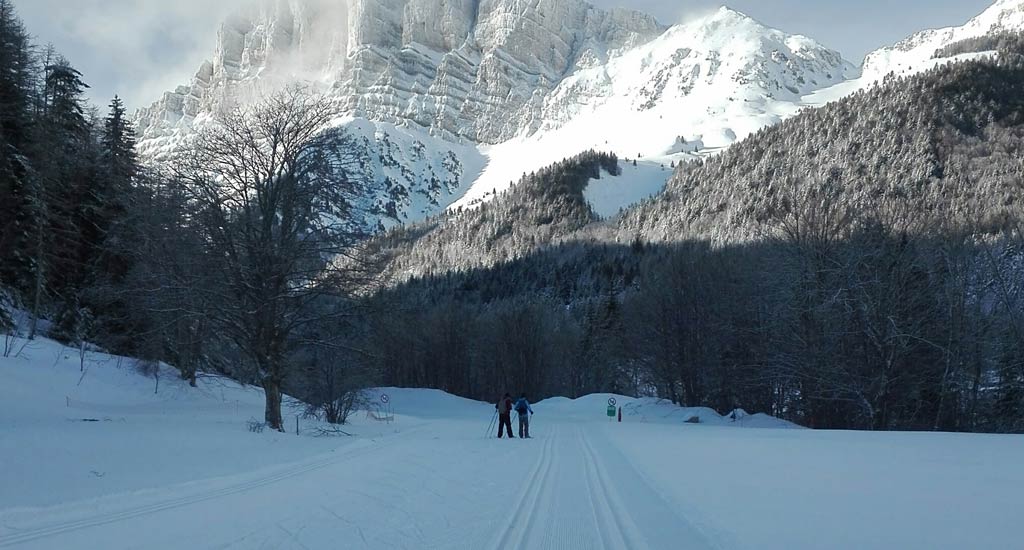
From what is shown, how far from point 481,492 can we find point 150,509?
4.20 metres

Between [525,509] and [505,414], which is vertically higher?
[505,414]

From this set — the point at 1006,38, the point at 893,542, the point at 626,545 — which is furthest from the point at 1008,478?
the point at 1006,38

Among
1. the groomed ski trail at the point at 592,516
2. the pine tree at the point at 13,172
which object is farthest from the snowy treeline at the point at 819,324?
the pine tree at the point at 13,172

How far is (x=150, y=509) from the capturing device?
7160 millimetres


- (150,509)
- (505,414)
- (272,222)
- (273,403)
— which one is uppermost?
(272,222)

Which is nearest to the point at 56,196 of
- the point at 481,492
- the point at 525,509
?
the point at 481,492

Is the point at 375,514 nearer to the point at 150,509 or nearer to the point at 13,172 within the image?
the point at 150,509

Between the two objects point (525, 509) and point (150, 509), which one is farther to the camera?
point (525, 509)

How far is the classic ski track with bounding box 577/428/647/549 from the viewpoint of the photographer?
6227 millimetres

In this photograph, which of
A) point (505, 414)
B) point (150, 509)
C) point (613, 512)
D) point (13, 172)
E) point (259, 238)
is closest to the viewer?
point (150, 509)

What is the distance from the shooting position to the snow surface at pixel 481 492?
588 centimetres

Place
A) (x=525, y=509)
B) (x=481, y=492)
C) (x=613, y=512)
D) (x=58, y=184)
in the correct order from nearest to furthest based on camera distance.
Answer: (x=613, y=512), (x=525, y=509), (x=481, y=492), (x=58, y=184)

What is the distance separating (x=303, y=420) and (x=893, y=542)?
71.8 feet

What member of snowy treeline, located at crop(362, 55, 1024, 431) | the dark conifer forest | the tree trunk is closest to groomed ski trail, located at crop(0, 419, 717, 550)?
the tree trunk
